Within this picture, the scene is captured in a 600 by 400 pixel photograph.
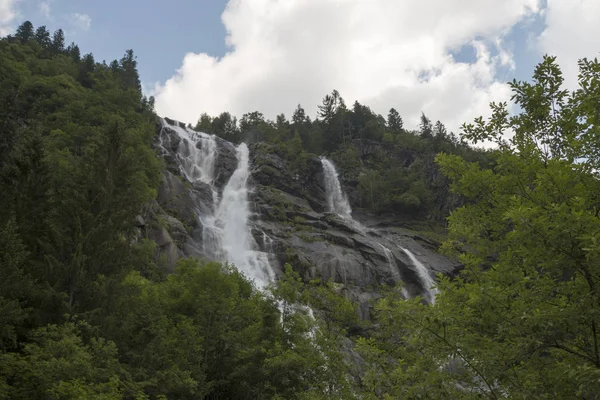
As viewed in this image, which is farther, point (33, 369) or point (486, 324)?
point (33, 369)

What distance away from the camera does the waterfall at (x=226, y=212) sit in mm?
37750

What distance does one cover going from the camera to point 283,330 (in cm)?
1691

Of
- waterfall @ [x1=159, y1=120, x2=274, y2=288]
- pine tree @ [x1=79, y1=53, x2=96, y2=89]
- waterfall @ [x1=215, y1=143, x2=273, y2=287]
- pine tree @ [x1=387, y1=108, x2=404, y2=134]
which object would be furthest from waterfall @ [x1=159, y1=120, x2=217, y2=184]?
pine tree @ [x1=387, y1=108, x2=404, y2=134]

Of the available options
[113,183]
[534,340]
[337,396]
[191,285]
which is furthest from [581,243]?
[191,285]

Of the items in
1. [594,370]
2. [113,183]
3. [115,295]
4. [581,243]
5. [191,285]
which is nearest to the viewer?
[594,370]

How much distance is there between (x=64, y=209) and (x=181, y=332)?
6.27 metres

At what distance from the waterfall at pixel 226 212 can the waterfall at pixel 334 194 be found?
12865 mm

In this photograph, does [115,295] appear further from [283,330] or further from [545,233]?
[545,233]

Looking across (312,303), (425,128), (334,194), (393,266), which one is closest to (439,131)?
(425,128)

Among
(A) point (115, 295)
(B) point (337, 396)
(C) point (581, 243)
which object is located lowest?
(B) point (337, 396)

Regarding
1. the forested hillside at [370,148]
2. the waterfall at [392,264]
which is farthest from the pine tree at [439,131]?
the waterfall at [392,264]

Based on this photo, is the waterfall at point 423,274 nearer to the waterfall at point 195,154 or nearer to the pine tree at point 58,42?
the waterfall at point 195,154

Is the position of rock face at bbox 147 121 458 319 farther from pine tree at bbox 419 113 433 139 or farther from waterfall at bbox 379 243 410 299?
pine tree at bbox 419 113 433 139

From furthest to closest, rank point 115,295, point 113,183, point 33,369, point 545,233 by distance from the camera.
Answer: point 113,183, point 115,295, point 33,369, point 545,233
